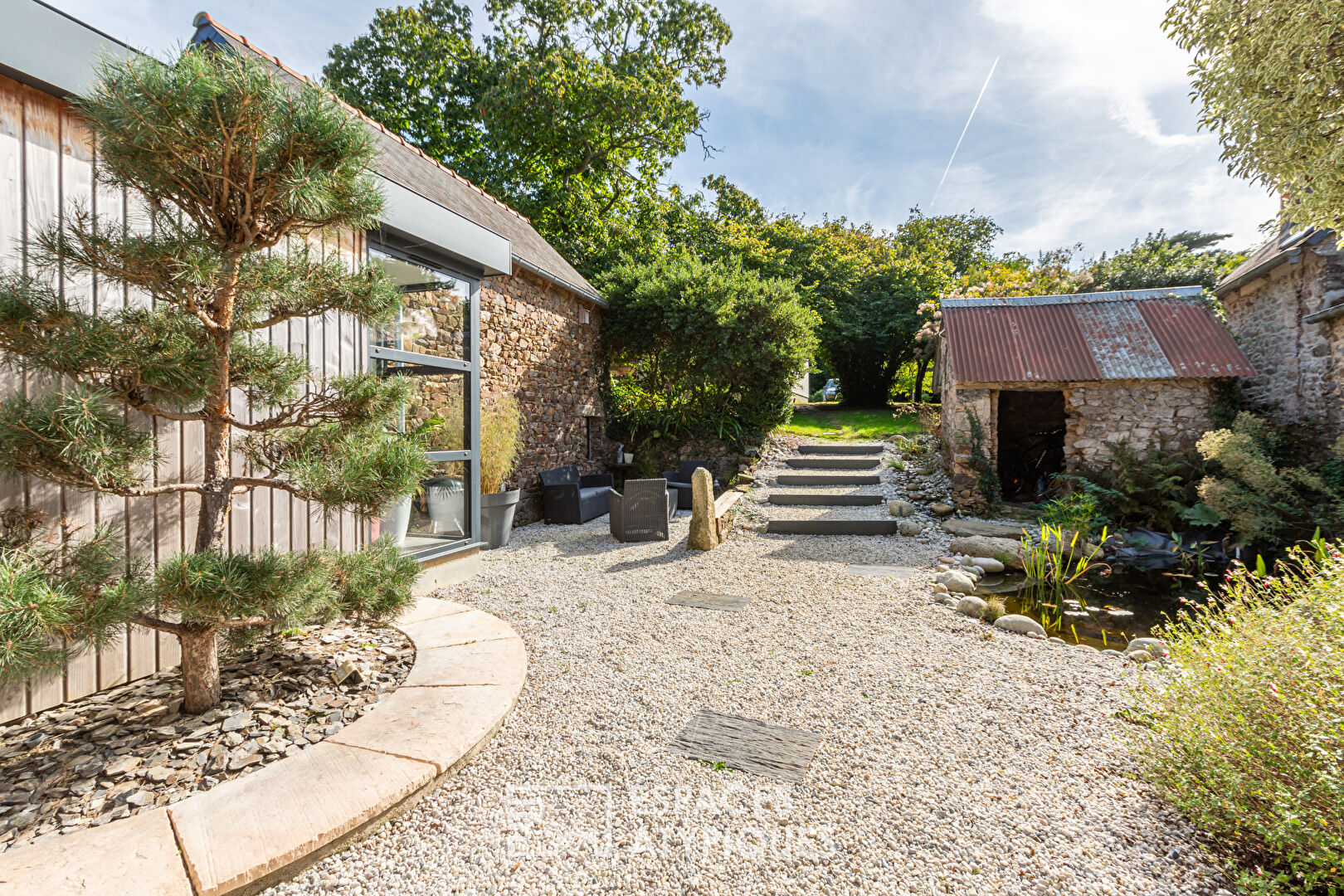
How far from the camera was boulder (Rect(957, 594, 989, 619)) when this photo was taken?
3939 mm

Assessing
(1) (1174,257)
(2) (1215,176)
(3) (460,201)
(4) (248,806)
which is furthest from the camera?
(1) (1174,257)

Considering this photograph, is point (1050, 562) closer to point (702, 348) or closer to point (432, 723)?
point (432, 723)

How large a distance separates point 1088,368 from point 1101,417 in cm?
72

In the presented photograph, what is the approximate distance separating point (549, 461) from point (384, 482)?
237 inches

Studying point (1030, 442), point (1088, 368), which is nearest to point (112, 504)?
point (1088, 368)

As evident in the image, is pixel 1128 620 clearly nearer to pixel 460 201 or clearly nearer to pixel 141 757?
pixel 141 757

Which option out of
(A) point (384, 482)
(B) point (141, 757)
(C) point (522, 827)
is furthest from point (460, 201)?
(C) point (522, 827)

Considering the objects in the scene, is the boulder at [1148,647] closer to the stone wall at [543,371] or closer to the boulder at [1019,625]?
the boulder at [1019,625]

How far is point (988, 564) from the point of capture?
5.41 meters

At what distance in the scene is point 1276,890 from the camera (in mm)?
1352

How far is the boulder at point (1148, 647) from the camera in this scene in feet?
10.6

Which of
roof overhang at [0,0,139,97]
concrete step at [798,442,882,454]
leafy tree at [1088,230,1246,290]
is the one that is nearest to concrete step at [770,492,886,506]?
concrete step at [798,442,882,454]

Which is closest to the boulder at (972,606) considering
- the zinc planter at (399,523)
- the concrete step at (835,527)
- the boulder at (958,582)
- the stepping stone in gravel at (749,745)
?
the boulder at (958,582)

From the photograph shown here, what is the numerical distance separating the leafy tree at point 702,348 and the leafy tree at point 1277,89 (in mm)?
6536
